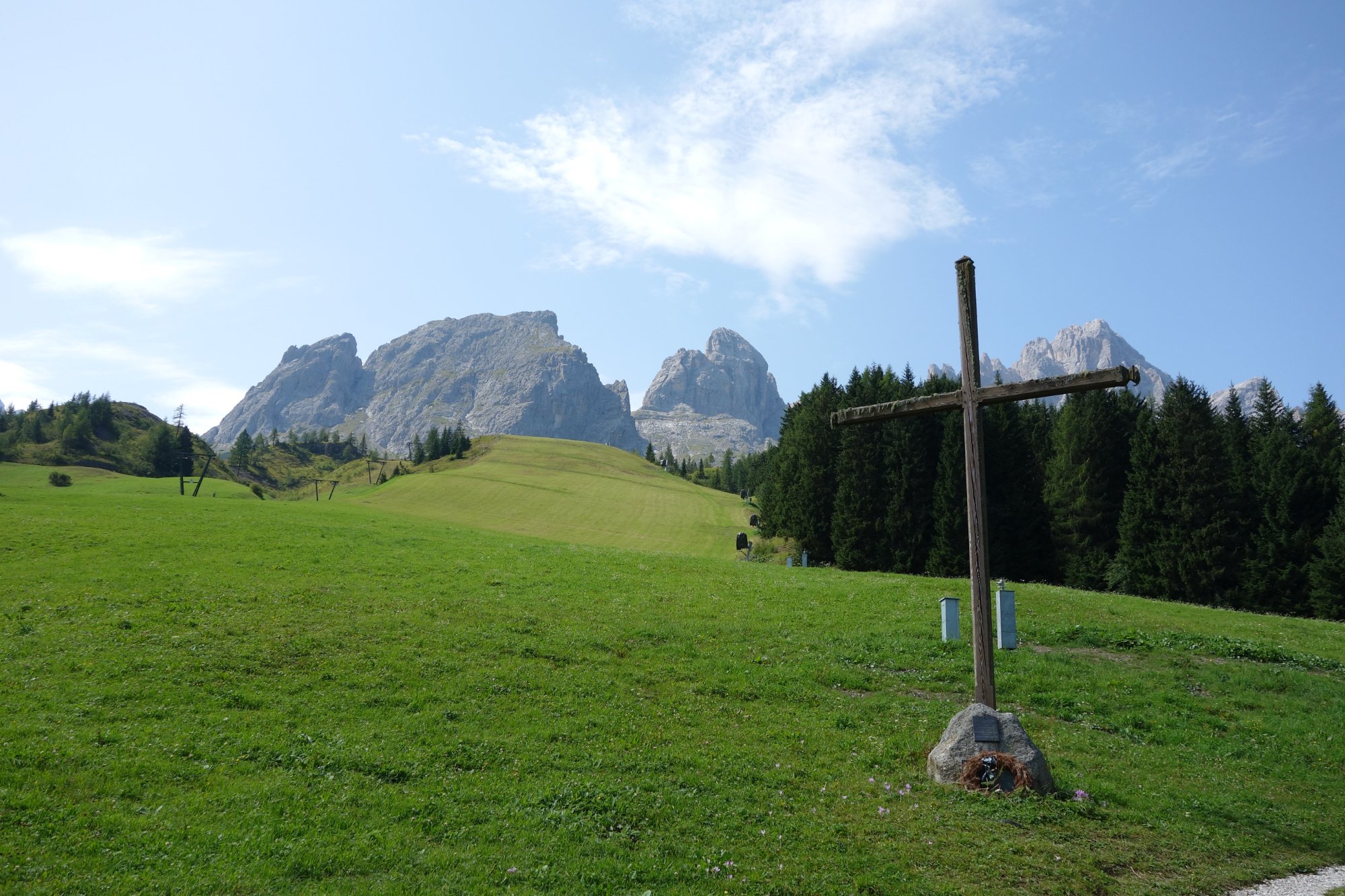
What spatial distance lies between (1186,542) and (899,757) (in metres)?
43.5

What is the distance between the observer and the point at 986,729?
11.5m

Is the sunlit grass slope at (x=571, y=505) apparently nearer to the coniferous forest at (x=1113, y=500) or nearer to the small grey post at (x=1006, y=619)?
the coniferous forest at (x=1113, y=500)

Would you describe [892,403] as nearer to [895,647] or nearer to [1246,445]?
[895,647]

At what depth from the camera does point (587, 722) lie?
1335cm

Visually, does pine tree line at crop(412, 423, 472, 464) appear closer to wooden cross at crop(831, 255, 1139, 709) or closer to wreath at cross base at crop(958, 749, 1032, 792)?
wooden cross at crop(831, 255, 1139, 709)

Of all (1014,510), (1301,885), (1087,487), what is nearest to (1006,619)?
(1301,885)

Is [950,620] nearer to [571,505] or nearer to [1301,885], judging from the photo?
[1301,885]

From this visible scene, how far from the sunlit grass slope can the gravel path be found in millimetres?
59772

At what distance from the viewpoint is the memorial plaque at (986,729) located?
1145 cm

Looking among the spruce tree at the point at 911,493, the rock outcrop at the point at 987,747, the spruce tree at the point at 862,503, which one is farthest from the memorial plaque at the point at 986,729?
the spruce tree at the point at 862,503

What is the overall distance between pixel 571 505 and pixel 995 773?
9749cm

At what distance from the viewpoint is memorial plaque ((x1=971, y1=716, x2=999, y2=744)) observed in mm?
11445

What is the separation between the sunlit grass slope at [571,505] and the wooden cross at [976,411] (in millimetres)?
55899

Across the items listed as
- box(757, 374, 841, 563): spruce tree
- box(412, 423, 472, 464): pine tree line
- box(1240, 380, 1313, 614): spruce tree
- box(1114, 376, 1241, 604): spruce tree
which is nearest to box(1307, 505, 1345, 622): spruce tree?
box(1240, 380, 1313, 614): spruce tree
